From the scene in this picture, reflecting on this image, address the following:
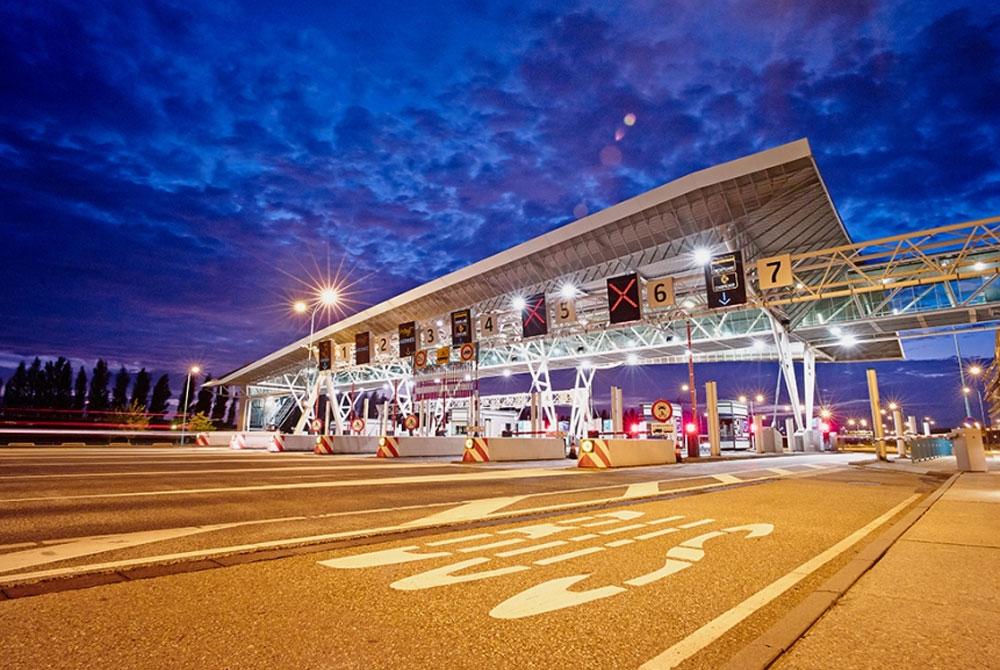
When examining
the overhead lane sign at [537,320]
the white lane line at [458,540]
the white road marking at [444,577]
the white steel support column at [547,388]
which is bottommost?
the white lane line at [458,540]

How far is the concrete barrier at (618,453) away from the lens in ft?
56.2

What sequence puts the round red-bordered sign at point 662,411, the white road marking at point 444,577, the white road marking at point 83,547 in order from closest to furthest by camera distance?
1. the white road marking at point 444,577
2. the white road marking at point 83,547
3. the round red-bordered sign at point 662,411

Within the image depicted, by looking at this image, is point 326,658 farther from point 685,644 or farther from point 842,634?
point 842,634

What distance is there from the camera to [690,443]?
2492cm

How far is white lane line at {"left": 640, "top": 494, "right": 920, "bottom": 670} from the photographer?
92.7 inches

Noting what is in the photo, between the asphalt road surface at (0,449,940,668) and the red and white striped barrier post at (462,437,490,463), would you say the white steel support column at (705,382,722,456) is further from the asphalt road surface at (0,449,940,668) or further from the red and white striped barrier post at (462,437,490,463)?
the asphalt road surface at (0,449,940,668)

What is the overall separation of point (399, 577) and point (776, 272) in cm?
1926

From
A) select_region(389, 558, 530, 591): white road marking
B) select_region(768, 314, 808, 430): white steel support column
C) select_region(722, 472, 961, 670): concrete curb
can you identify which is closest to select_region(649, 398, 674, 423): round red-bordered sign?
select_region(768, 314, 808, 430): white steel support column

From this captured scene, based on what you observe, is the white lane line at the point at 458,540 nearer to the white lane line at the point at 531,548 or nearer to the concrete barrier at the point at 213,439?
the white lane line at the point at 531,548

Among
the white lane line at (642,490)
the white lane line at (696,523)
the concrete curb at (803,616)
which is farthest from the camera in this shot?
the white lane line at (642,490)

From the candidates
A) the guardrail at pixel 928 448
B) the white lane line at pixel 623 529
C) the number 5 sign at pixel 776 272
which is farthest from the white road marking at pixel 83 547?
the guardrail at pixel 928 448

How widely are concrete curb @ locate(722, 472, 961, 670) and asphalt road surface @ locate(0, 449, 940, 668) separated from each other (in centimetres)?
11

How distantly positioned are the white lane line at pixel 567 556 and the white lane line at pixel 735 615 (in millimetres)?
1444

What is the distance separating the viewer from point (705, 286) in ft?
77.8
